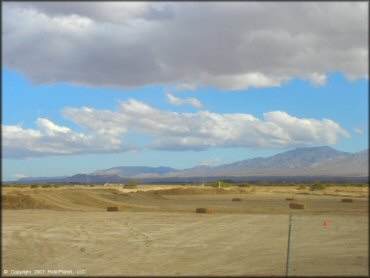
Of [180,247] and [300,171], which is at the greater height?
[300,171]

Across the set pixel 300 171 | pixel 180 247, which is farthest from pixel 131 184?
pixel 180 247

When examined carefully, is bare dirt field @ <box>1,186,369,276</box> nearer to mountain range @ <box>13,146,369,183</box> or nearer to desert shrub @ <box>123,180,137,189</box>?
mountain range @ <box>13,146,369,183</box>

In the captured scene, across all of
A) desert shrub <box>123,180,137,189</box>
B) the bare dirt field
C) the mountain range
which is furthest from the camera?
desert shrub <box>123,180,137,189</box>

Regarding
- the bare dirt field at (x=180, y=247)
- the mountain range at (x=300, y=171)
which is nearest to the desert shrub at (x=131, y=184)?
the mountain range at (x=300, y=171)

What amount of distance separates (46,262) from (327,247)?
997cm

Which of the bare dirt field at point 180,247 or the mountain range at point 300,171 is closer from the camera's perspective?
the bare dirt field at point 180,247

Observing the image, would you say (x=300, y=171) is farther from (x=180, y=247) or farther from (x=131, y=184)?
(x=180, y=247)

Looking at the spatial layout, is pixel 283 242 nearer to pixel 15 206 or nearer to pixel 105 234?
pixel 105 234

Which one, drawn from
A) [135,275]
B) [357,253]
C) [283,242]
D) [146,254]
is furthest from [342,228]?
[135,275]

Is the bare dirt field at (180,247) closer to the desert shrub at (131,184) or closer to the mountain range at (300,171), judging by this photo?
the mountain range at (300,171)

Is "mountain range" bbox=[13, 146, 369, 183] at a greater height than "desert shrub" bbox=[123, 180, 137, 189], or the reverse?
"mountain range" bbox=[13, 146, 369, 183]

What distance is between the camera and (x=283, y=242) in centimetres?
2002

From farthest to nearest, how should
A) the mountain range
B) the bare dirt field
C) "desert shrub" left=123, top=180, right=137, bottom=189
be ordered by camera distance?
1. "desert shrub" left=123, top=180, right=137, bottom=189
2. the mountain range
3. the bare dirt field

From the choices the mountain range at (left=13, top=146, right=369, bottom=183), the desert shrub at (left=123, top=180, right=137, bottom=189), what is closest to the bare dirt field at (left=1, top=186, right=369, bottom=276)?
the mountain range at (left=13, top=146, right=369, bottom=183)
